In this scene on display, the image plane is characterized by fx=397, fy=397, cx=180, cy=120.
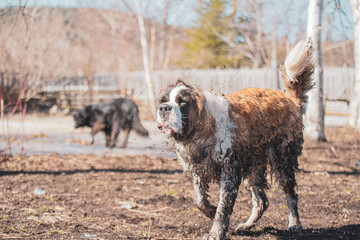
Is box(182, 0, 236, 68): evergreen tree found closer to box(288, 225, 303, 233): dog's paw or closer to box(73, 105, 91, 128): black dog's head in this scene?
box(73, 105, 91, 128): black dog's head

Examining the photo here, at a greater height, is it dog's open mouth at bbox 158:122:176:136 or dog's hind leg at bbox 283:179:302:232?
dog's open mouth at bbox 158:122:176:136

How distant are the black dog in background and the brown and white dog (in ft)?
20.2

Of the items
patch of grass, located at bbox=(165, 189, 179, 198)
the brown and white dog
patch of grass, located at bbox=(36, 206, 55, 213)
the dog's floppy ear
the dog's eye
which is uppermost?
the dog's floppy ear

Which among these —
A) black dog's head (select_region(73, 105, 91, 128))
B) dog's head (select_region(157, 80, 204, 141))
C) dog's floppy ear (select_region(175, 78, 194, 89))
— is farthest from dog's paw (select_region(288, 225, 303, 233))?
black dog's head (select_region(73, 105, 91, 128))

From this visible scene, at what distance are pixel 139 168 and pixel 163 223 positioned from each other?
3.47 metres

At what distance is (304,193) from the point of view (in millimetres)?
6484

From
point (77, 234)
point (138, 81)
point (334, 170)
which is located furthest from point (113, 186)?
point (138, 81)

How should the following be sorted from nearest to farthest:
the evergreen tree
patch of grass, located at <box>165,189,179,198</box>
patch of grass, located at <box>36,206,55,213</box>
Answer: patch of grass, located at <box>36,206,55,213</box>
patch of grass, located at <box>165,189,179,198</box>
the evergreen tree

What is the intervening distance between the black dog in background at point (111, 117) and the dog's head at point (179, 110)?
6768 millimetres

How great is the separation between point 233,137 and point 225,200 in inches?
24.3

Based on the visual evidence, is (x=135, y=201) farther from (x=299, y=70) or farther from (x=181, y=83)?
(x=299, y=70)

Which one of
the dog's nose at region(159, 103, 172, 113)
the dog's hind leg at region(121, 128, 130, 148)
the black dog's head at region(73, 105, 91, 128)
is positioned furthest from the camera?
the black dog's head at region(73, 105, 91, 128)

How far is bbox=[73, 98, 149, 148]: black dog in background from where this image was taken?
11305 millimetres

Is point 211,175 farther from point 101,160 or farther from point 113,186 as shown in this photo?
point 101,160
